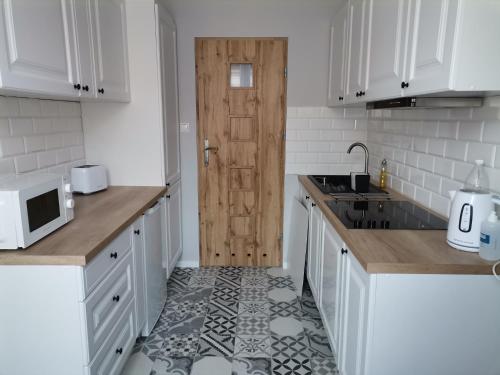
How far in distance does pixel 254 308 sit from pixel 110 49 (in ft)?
6.73

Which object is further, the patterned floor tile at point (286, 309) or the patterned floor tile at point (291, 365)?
the patterned floor tile at point (286, 309)

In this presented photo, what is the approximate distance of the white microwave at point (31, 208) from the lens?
1350 mm

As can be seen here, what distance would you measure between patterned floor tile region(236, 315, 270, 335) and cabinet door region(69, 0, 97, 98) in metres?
1.75

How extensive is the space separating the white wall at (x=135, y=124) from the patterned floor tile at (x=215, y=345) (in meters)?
1.12

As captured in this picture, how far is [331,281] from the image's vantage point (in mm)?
2023

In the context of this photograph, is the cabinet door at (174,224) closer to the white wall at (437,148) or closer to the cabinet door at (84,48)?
the cabinet door at (84,48)

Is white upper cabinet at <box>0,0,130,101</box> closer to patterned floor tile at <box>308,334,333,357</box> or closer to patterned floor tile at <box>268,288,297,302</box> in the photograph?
patterned floor tile at <box>268,288,297,302</box>

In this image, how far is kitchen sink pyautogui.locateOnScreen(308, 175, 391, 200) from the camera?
2.44 metres

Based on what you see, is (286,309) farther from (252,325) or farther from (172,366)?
(172,366)

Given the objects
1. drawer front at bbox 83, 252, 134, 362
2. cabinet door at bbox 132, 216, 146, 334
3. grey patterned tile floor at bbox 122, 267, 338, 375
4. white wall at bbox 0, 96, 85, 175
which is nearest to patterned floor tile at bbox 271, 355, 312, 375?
grey patterned tile floor at bbox 122, 267, 338, 375

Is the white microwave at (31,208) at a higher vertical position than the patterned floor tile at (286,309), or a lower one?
higher

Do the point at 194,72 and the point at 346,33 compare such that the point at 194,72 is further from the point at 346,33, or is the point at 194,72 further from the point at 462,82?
the point at 462,82

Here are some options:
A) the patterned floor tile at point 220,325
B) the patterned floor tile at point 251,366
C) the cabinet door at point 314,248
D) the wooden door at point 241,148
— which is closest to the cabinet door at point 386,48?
the cabinet door at point 314,248

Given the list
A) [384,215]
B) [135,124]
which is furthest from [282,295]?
[135,124]
